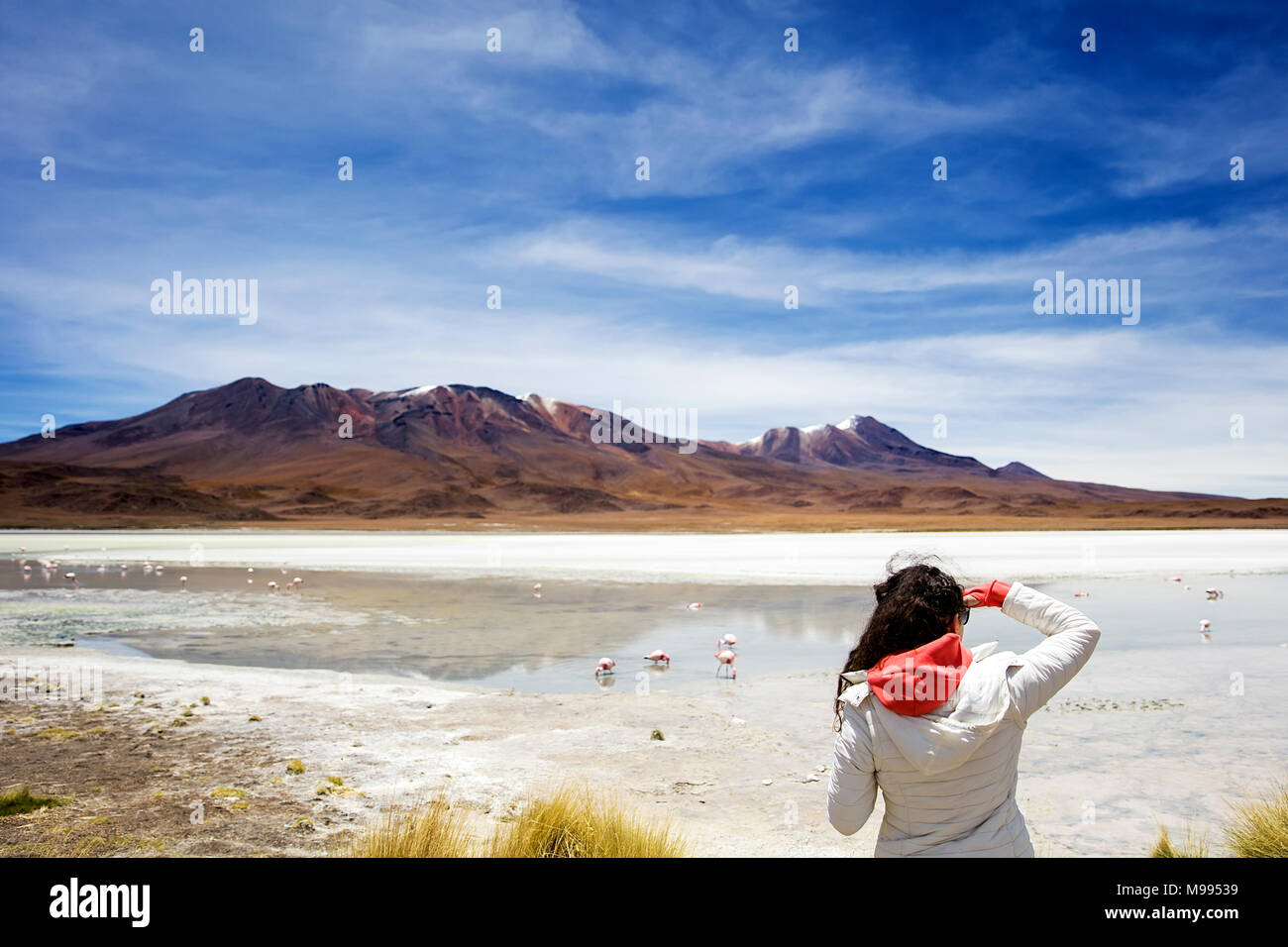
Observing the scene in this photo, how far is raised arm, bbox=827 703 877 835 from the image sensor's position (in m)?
2.32

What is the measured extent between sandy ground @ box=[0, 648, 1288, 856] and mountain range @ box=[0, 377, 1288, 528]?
6100cm

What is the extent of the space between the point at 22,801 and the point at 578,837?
3.35 m

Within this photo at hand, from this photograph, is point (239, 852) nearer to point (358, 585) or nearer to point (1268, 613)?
point (1268, 613)

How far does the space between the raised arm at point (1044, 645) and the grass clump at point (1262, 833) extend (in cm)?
241

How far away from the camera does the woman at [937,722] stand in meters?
2.24

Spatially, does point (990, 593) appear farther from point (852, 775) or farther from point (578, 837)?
point (578, 837)

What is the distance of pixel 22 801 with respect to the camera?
4910 mm

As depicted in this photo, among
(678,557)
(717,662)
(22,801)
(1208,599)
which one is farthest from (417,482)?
(22,801)

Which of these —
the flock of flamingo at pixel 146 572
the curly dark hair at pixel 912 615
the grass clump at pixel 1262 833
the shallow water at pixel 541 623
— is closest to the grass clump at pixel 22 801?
Result: the shallow water at pixel 541 623

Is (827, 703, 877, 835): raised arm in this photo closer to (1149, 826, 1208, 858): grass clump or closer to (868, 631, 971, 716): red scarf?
(868, 631, 971, 716): red scarf

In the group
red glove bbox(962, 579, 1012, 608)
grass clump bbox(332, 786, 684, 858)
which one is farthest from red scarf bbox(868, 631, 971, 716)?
grass clump bbox(332, 786, 684, 858)

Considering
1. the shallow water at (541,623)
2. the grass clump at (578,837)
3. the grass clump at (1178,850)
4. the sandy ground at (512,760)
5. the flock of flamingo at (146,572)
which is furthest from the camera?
the flock of flamingo at (146,572)

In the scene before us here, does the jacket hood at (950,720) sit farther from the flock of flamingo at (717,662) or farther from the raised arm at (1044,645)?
the flock of flamingo at (717,662)
